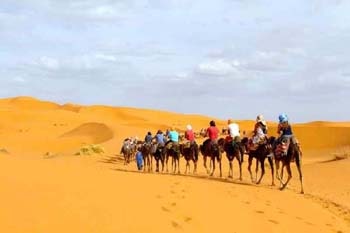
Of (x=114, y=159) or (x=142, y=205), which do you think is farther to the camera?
(x=114, y=159)

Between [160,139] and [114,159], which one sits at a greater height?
[160,139]

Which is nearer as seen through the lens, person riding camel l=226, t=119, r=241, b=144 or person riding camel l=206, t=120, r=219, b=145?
person riding camel l=226, t=119, r=241, b=144

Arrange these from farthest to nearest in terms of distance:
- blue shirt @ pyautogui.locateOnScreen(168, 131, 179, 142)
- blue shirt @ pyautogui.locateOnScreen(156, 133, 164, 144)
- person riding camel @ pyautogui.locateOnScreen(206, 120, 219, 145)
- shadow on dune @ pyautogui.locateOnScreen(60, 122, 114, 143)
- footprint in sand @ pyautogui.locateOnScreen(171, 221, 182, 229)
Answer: shadow on dune @ pyautogui.locateOnScreen(60, 122, 114, 143) < blue shirt @ pyautogui.locateOnScreen(156, 133, 164, 144) < blue shirt @ pyautogui.locateOnScreen(168, 131, 179, 142) < person riding camel @ pyautogui.locateOnScreen(206, 120, 219, 145) < footprint in sand @ pyautogui.locateOnScreen(171, 221, 182, 229)

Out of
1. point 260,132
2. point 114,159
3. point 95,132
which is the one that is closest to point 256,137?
point 260,132

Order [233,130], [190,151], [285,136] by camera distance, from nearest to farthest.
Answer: [285,136], [233,130], [190,151]

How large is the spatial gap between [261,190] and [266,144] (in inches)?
102

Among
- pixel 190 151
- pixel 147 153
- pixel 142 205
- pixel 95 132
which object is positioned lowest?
pixel 142 205

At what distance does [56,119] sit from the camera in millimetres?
79812

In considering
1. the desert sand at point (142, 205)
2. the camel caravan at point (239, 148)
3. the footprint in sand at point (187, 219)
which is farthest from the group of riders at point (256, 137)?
the footprint in sand at point (187, 219)

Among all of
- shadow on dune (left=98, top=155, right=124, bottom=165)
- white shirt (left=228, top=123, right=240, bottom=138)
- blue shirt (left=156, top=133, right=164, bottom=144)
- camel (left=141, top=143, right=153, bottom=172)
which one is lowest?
shadow on dune (left=98, top=155, right=124, bottom=165)

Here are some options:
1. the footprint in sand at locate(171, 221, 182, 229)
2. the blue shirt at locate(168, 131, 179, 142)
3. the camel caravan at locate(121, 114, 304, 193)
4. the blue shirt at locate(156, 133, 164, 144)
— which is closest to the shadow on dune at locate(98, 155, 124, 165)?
the camel caravan at locate(121, 114, 304, 193)

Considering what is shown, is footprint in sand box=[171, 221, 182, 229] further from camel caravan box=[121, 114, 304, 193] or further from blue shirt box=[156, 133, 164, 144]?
blue shirt box=[156, 133, 164, 144]

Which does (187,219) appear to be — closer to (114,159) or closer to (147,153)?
(147,153)

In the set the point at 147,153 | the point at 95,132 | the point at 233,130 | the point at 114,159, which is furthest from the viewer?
the point at 95,132
